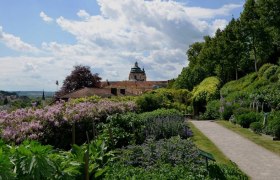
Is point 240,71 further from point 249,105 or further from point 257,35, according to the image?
point 249,105

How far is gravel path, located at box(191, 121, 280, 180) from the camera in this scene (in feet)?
34.1

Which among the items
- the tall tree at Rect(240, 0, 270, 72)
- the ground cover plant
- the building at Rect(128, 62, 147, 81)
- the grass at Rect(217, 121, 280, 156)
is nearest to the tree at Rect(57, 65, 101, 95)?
the tall tree at Rect(240, 0, 270, 72)

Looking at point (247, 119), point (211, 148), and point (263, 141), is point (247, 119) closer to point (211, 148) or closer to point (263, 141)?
point (263, 141)

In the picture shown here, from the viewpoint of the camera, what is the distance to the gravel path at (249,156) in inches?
409

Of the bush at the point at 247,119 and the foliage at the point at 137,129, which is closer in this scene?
the foliage at the point at 137,129

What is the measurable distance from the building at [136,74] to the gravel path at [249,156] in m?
156

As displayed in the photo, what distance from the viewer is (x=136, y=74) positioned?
175 metres

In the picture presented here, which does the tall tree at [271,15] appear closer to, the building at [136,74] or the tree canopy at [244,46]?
the tree canopy at [244,46]

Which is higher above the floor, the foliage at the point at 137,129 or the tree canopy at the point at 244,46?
the tree canopy at the point at 244,46

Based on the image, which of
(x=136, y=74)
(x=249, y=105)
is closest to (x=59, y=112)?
(x=249, y=105)

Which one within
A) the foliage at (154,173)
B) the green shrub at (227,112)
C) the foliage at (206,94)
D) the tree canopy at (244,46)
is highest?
the tree canopy at (244,46)

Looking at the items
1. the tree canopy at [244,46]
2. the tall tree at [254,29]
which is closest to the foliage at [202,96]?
the tree canopy at [244,46]

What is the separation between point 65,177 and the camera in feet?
19.6

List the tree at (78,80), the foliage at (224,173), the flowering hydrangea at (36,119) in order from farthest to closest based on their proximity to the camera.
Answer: the tree at (78,80) → the flowering hydrangea at (36,119) → the foliage at (224,173)
